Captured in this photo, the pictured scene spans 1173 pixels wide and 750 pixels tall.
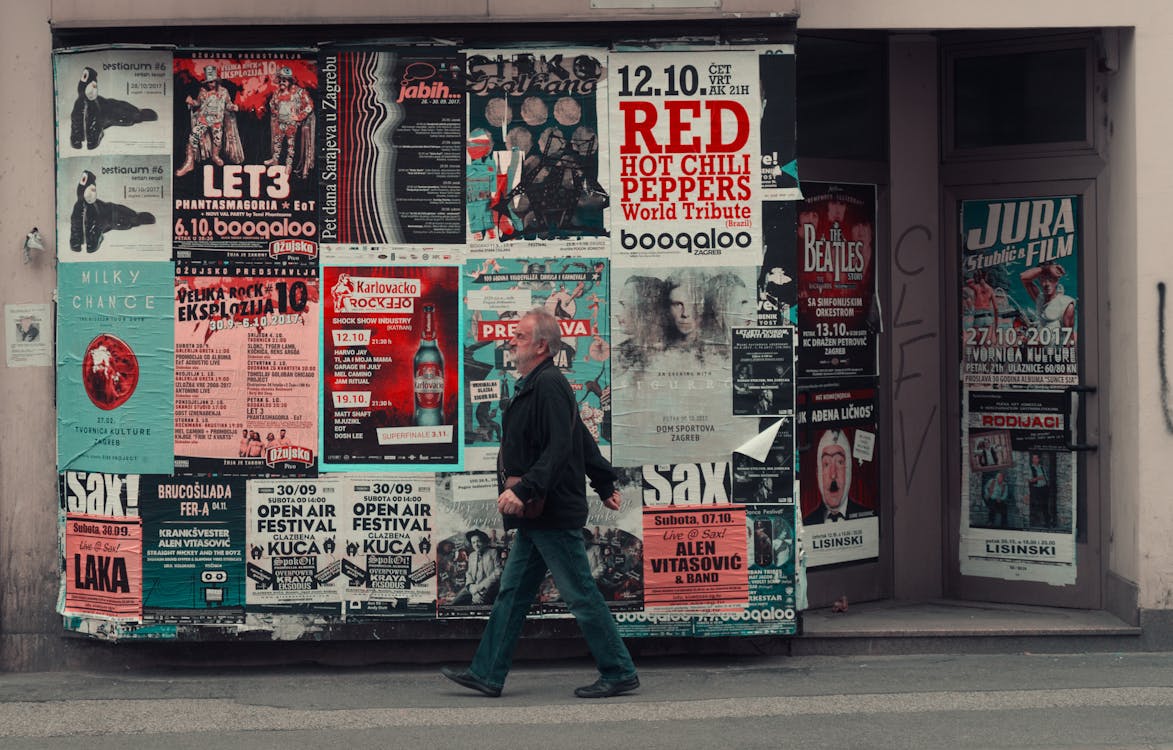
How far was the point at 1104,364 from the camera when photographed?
866cm

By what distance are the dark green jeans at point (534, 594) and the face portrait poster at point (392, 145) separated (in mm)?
1801

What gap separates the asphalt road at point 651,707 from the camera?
21.5 ft

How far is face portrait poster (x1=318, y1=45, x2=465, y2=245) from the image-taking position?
7996mm

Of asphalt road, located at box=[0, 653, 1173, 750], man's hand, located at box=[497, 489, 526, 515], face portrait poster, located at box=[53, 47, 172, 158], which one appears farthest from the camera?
face portrait poster, located at box=[53, 47, 172, 158]

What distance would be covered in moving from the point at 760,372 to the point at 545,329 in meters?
1.44

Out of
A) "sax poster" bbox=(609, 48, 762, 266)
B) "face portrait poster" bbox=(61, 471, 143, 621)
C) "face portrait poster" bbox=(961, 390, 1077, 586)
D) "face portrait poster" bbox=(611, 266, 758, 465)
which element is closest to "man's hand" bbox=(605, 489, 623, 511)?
"face portrait poster" bbox=(611, 266, 758, 465)

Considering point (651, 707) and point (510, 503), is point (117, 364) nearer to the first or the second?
point (510, 503)

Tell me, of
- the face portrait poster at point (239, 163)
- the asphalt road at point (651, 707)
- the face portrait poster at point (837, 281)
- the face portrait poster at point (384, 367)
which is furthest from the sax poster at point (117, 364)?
the face portrait poster at point (837, 281)

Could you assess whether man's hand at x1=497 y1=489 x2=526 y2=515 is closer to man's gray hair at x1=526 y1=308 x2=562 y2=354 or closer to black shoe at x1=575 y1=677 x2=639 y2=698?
man's gray hair at x1=526 y1=308 x2=562 y2=354

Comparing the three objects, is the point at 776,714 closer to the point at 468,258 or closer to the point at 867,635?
the point at 867,635

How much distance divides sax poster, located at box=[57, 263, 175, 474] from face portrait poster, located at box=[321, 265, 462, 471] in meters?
0.88

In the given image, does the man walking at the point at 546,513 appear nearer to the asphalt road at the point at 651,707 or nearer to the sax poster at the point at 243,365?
the asphalt road at the point at 651,707

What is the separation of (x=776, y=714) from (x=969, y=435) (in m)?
3.13

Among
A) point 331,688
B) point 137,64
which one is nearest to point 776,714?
point 331,688
